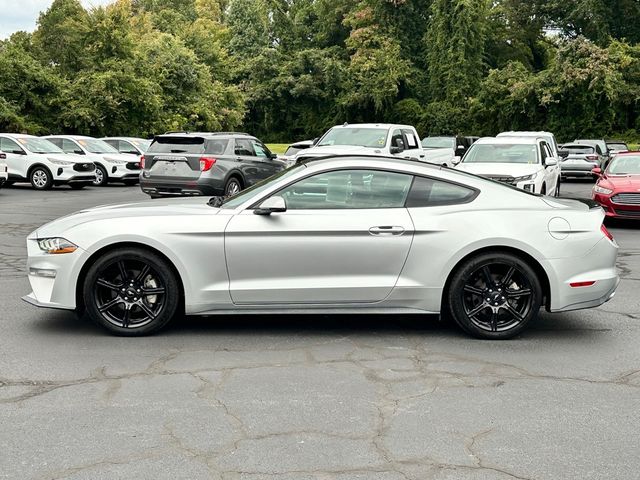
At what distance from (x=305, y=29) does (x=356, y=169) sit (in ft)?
238

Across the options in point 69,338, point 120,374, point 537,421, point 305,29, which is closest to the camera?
point 537,421

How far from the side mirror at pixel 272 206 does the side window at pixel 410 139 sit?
43.2 feet

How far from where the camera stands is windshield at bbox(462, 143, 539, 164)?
17.2 m

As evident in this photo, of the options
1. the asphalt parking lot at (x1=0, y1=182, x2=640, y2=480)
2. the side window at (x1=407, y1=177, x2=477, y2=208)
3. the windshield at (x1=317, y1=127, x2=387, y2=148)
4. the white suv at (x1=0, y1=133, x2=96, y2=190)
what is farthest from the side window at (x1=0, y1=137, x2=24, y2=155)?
the side window at (x1=407, y1=177, x2=477, y2=208)

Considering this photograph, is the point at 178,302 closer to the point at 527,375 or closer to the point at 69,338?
the point at 69,338

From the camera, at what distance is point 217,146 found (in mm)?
17500

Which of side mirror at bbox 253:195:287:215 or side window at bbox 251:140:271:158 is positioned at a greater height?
side mirror at bbox 253:195:287:215

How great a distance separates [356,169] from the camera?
6555mm

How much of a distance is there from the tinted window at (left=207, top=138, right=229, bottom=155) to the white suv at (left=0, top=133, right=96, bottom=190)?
7335 millimetres

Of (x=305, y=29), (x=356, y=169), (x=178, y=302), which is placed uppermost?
(x=305, y=29)

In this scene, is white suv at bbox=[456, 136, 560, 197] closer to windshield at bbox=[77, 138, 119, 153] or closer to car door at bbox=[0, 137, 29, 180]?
car door at bbox=[0, 137, 29, 180]

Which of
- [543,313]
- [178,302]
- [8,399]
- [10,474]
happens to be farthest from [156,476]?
[543,313]

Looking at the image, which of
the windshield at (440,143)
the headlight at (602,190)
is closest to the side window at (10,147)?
the windshield at (440,143)

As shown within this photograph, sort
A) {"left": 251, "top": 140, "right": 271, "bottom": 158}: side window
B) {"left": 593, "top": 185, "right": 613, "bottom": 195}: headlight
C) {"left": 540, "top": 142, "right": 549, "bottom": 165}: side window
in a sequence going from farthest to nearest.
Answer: {"left": 251, "top": 140, "right": 271, "bottom": 158}: side window < {"left": 540, "top": 142, "right": 549, "bottom": 165}: side window < {"left": 593, "top": 185, "right": 613, "bottom": 195}: headlight
